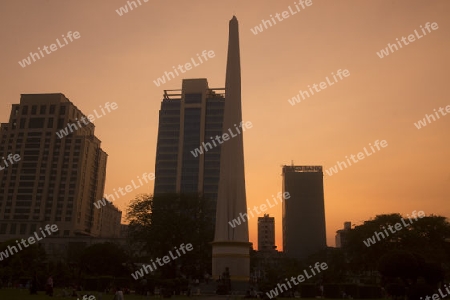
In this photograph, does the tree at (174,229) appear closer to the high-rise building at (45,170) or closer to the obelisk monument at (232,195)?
the obelisk monument at (232,195)

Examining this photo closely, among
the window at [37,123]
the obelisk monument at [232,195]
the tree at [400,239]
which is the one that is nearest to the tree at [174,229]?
the obelisk monument at [232,195]

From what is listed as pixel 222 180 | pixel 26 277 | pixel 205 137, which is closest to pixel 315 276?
pixel 222 180

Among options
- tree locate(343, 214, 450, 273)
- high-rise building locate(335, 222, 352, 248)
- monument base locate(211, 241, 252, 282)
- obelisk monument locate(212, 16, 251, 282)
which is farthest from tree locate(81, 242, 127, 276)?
high-rise building locate(335, 222, 352, 248)

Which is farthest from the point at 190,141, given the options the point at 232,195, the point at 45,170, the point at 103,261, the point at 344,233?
the point at 232,195

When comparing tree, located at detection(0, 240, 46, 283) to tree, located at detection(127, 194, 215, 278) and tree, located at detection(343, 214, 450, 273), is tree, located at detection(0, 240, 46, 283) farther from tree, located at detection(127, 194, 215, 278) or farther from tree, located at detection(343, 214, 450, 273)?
tree, located at detection(343, 214, 450, 273)

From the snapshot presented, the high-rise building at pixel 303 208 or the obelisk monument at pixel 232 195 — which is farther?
the high-rise building at pixel 303 208
